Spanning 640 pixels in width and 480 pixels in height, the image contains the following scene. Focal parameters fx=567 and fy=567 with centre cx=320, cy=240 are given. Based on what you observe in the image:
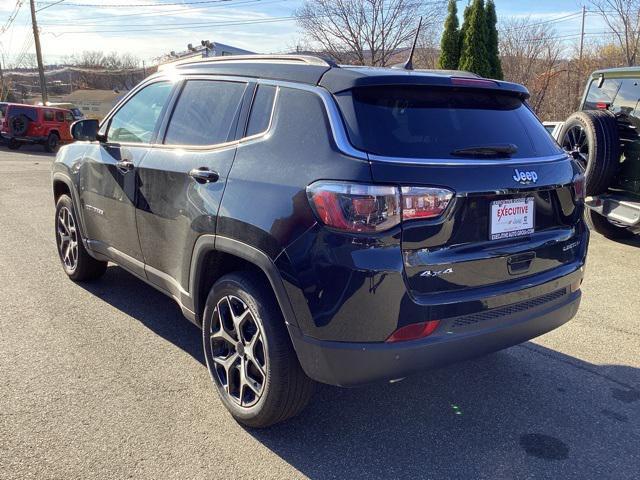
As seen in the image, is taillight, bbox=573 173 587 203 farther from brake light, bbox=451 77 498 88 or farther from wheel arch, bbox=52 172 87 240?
wheel arch, bbox=52 172 87 240

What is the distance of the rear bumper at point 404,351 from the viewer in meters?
2.42

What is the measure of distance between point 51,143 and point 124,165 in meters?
22.2

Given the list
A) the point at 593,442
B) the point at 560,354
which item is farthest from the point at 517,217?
the point at 560,354

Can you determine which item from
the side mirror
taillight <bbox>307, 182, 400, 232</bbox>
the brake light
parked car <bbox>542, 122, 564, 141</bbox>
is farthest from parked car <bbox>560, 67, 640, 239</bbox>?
the side mirror

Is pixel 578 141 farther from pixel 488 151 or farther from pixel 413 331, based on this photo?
pixel 413 331

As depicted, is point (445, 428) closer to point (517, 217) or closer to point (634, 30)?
point (517, 217)

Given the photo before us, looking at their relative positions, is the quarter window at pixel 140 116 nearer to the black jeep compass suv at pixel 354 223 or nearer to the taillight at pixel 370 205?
the black jeep compass suv at pixel 354 223

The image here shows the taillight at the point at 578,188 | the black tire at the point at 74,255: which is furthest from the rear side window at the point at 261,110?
the black tire at the point at 74,255

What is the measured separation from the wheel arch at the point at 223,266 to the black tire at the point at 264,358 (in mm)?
94

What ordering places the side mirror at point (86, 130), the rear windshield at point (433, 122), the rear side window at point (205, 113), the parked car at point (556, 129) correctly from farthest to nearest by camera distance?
the parked car at point (556, 129)
the side mirror at point (86, 130)
the rear side window at point (205, 113)
the rear windshield at point (433, 122)

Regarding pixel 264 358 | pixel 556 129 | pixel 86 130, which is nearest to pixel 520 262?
pixel 264 358

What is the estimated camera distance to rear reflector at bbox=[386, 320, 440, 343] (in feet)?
7.88

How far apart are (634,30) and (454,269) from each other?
17.7 meters

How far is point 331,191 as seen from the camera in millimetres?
2371
